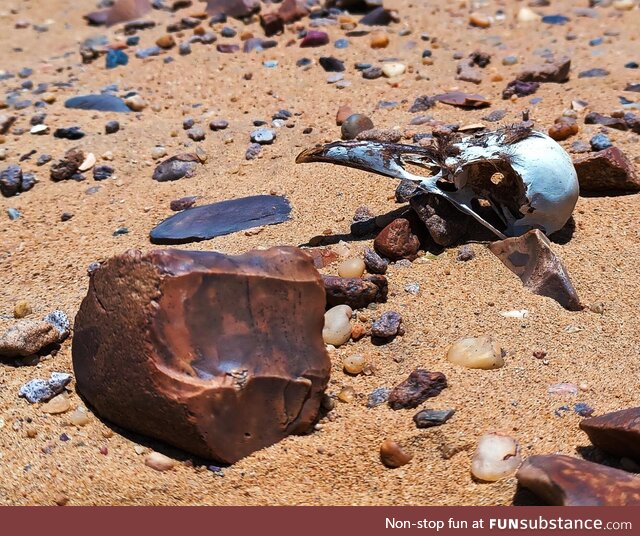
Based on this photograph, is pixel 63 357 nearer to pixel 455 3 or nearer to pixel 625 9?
pixel 455 3

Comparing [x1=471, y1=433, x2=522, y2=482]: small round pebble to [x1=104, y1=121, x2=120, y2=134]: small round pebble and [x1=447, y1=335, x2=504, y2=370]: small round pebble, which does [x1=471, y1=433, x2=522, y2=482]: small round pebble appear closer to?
[x1=447, y1=335, x2=504, y2=370]: small round pebble

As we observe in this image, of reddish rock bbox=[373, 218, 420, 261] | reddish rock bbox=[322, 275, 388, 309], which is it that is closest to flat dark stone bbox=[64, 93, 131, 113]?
reddish rock bbox=[373, 218, 420, 261]

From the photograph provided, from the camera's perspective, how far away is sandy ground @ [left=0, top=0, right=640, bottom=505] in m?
2.32

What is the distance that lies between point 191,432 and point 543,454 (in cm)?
95

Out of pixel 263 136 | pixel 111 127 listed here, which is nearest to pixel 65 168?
pixel 111 127

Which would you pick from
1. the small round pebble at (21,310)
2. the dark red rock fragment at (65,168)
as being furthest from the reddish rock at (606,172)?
the dark red rock fragment at (65,168)

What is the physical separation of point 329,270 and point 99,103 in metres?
2.33

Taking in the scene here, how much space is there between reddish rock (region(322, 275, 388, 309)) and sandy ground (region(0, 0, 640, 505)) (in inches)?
2.6

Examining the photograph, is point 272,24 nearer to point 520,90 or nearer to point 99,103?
point 99,103

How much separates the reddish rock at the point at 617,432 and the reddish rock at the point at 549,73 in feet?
9.10

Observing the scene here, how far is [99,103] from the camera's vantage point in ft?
15.9

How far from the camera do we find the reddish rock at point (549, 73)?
4.62 m

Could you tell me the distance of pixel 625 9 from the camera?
5.86 m

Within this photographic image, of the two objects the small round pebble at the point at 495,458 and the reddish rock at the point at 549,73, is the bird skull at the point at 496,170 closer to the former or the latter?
the small round pebble at the point at 495,458
